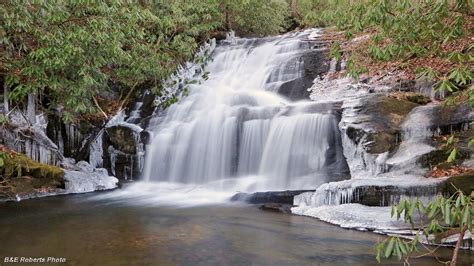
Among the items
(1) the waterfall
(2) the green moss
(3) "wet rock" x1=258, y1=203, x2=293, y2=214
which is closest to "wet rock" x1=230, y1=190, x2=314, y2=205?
(3) "wet rock" x1=258, y1=203, x2=293, y2=214

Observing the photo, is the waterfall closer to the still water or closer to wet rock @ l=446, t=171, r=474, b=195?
the still water

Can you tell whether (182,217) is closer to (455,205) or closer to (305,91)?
(455,205)

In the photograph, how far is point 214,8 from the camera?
16500mm

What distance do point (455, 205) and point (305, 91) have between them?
36.8 feet

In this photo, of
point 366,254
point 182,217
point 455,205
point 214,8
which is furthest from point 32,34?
point 214,8

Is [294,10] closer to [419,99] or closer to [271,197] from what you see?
[419,99]

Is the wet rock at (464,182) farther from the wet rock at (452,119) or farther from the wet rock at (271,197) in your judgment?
the wet rock at (271,197)

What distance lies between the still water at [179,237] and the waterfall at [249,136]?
2.34 metres

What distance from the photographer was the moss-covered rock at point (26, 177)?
9.07 meters

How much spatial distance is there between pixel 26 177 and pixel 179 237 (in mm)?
5406

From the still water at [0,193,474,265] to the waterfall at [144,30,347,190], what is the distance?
2336mm

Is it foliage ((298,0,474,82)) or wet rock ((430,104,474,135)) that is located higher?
foliage ((298,0,474,82))

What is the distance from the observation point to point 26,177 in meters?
9.54

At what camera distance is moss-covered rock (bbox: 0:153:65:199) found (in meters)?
9.07
